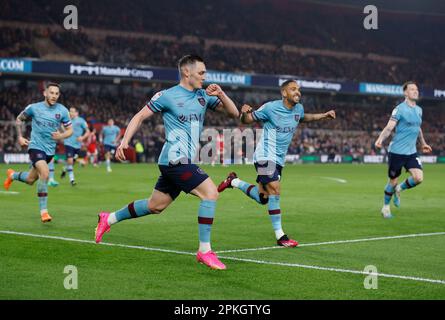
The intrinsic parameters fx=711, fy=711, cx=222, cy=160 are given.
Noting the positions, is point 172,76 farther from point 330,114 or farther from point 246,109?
point 246,109

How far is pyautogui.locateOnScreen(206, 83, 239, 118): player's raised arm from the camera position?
8.12 m

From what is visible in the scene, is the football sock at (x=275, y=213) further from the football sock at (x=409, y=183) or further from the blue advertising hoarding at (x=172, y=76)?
the blue advertising hoarding at (x=172, y=76)

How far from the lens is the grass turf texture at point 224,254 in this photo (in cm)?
670

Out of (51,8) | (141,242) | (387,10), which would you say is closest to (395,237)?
(141,242)

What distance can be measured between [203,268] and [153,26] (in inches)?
1982

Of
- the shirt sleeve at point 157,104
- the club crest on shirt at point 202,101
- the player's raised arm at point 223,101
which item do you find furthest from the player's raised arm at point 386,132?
the shirt sleeve at point 157,104

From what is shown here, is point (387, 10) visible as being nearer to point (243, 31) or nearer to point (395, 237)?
point (243, 31)

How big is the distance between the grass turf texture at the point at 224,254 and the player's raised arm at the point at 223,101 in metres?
1.81

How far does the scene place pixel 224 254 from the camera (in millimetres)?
9062

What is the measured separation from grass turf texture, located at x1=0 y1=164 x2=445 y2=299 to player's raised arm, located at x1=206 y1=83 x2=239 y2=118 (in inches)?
71.3

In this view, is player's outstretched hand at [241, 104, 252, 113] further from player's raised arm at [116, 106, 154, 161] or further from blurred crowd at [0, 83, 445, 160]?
blurred crowd at [0, 83, 445, 160]

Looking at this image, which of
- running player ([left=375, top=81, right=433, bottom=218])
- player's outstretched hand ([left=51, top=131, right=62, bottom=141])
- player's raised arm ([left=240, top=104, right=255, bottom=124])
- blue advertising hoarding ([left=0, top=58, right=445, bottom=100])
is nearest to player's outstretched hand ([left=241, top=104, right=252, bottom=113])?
player's raised arm ([left=240, top=104, right=255, bottom=124])

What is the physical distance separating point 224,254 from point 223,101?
2002 millimetres

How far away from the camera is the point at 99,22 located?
2100 inches
